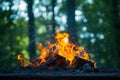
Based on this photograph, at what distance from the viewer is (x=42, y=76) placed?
924cm

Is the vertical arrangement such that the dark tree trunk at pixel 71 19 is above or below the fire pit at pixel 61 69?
above

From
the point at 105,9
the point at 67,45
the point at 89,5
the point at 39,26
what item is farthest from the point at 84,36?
the point at 67,45

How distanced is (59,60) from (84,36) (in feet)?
80.7

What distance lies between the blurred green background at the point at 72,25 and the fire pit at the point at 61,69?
7181mm

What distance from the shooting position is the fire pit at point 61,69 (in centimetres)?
921

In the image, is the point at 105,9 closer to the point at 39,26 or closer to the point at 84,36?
the point at 84,36

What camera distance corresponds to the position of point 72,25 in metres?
19.8

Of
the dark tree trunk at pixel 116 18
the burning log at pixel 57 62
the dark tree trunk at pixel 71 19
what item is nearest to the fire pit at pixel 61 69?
the burning log at pixel 57 62

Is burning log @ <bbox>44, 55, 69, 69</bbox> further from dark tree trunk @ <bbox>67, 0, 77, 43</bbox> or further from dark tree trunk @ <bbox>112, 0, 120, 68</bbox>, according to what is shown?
dark tree trunk @ <bbox>112, 0, 120, 68</bbox>

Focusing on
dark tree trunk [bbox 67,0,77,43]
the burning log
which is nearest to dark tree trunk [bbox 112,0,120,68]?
dark tree trunk [bbox 67,0,77,43]

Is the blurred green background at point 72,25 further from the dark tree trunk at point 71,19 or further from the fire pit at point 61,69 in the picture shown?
the fire pit at point 61,69

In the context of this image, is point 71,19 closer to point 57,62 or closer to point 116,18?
point 116,18

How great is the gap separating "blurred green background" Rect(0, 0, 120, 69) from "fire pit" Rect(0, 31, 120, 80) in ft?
23.6

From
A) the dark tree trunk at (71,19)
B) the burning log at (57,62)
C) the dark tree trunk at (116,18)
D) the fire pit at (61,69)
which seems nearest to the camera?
the fire pit at (61,69)
